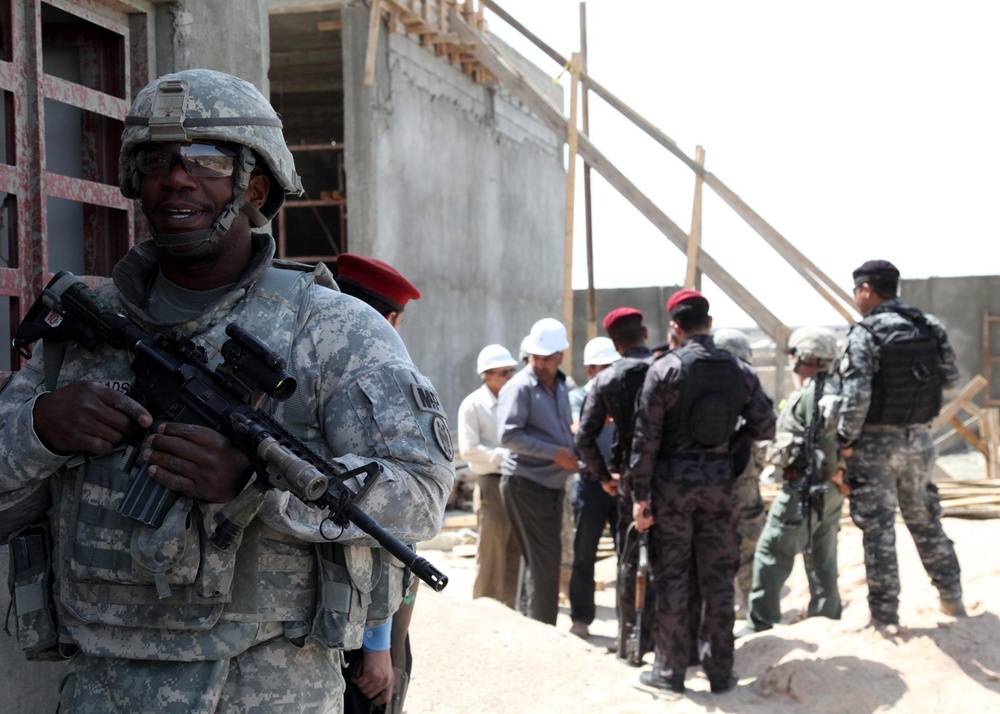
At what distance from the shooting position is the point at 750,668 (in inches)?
241

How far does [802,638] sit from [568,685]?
63.9 inches

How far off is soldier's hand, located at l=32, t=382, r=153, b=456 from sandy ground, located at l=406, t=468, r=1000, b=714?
11.1 feet

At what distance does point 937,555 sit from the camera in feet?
20.7

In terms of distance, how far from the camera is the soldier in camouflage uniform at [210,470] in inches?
77.7

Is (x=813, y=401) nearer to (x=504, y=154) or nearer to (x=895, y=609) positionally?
(x=895, y=609)

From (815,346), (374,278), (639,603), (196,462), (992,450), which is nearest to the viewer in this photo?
(196,462)

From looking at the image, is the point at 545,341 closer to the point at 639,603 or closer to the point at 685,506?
the point at 685,506

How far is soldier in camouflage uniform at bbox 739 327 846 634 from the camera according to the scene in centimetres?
673

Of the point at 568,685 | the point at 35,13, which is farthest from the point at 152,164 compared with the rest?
the point at 568,685

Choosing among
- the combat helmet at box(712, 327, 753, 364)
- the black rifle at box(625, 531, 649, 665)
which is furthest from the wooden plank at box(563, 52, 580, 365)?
the black rifle at box(625, 531, 649, 665)

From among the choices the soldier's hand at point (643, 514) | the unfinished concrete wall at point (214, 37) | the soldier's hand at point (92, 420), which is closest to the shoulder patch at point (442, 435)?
A: the soldier's hand at point (92, 420)

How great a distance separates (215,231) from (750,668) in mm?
4850

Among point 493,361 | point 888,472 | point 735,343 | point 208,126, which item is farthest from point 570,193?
point 208,126

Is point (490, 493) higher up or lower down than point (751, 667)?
higher up
